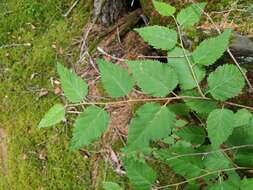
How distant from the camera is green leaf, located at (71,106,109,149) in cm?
123

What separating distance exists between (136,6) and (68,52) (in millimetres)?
600

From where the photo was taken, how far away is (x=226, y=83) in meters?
1.31

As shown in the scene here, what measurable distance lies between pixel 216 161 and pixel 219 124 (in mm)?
232

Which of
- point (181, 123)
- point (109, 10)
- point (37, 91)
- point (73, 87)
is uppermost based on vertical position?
point (73, 87)

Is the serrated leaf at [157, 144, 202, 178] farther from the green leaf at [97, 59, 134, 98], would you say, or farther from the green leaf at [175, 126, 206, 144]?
the green leaf at [97, 59, 134, 98]

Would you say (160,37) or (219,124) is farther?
(160,37)

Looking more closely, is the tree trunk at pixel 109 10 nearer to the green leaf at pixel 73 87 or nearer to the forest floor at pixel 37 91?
the forest floor at pixel 37 91

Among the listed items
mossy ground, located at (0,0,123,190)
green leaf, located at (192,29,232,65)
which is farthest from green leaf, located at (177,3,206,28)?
mossy ground, located at (0,0,123,190)

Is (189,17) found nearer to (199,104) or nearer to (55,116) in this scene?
(199,104)

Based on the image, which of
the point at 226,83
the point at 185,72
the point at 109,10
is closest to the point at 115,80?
the point at 185,72

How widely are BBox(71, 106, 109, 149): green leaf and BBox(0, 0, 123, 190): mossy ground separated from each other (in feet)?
4.36

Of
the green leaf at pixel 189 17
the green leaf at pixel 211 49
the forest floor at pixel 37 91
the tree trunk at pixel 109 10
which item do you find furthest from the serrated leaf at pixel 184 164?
the tree trunk at pixel 109 10

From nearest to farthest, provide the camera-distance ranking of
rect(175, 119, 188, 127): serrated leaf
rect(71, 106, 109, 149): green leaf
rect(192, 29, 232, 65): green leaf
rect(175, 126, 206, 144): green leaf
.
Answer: rect(71, 106, 109, 149): green leaf < rect(192, 29, 232, 65): green leaf < rect(175, 126, 206, 144): green leaf < rect(175, 119, 188, 127): serrated leaf

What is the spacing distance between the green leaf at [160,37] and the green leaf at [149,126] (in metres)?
0.23
